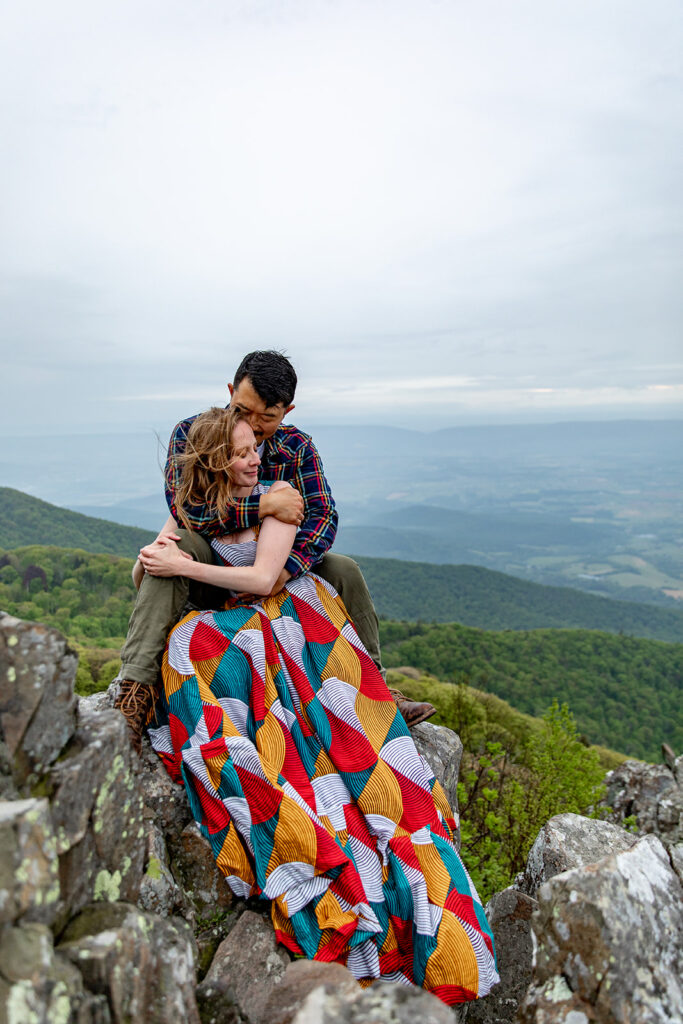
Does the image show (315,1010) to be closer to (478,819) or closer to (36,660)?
(36,660)

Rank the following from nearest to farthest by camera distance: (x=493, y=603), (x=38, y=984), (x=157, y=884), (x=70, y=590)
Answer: (x=38, y=984) → (x=157, y=884) → (x=70, y=590) → (x=493, y=603)

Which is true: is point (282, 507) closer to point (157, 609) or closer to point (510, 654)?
point (157, 609)

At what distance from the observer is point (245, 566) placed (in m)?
4.78

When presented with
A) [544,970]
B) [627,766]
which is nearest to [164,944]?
[544,970]

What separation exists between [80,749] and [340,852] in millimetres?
1789

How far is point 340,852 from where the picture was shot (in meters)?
3.66

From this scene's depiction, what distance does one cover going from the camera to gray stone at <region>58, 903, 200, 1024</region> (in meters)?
2.27

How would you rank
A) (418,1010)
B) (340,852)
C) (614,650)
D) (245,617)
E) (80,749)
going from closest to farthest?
(418,1010), (80,749), (340,852), (245,617), (614,650)

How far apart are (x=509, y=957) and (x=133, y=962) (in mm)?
3137

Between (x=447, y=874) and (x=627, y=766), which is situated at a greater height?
(x=447, y=874)

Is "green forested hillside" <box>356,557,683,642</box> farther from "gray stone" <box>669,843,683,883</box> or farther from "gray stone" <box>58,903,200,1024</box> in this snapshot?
"gray stone" <box>58,903,200,1024</box>

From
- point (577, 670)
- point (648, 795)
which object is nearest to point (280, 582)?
point (648, 795)

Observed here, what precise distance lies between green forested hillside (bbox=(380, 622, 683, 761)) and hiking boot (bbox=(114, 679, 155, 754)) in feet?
118

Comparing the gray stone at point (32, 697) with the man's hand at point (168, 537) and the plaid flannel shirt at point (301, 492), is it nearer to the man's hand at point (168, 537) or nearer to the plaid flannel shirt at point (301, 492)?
the man's hand at point (168, 537)
